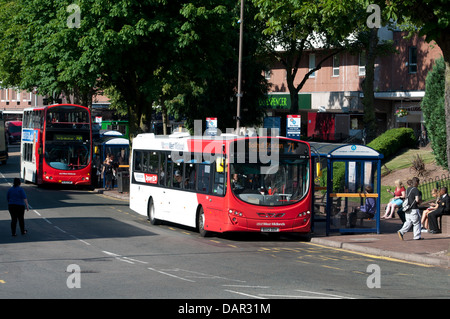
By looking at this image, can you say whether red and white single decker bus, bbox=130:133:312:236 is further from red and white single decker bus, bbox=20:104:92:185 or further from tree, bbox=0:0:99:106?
red and white single decker bus, bbox=20:104:92:185

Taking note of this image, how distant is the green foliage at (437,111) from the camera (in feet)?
99.9

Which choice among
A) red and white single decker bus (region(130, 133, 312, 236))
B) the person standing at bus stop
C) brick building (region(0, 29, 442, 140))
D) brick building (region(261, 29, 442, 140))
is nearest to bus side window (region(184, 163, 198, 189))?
red and white single decker bus (region(130, 133, 312, 236))

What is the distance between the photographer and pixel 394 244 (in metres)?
19.2

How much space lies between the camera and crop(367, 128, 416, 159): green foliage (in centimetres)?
3822

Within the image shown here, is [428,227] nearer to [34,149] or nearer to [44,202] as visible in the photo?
[44,202]

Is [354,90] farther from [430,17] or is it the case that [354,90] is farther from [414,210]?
[430,17]

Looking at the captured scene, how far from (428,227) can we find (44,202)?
58.8 feet

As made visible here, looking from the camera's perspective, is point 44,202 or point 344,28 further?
point 44,202

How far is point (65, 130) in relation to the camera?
39.5m

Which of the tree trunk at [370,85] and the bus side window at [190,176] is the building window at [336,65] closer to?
the tree trunk at [370,85]

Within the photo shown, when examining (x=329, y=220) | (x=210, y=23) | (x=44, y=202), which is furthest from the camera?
(x=210, y=23)

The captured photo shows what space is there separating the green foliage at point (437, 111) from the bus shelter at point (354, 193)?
9.63 m

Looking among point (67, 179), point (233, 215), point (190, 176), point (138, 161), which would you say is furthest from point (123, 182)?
point (233, 215)
